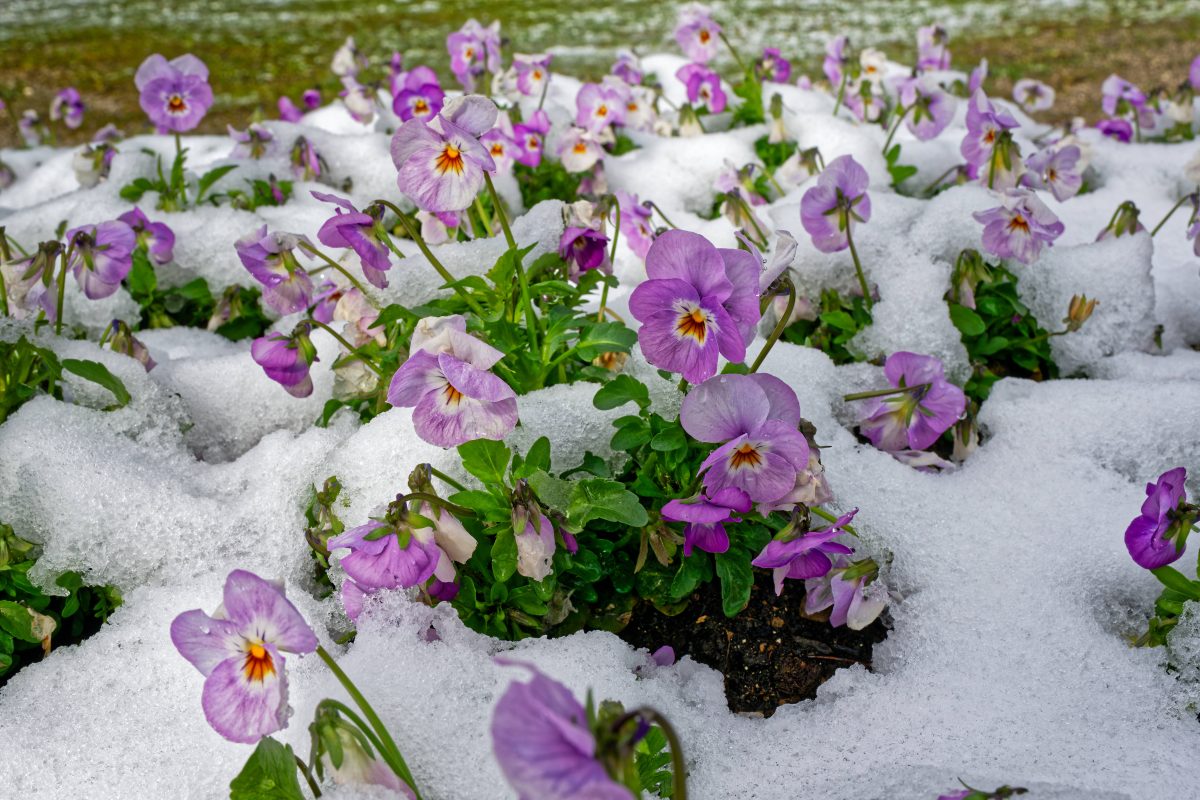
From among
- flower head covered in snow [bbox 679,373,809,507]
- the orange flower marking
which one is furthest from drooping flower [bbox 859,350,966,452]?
the orange flower marking

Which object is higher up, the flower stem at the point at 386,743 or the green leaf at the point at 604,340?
the green leaf at the point at 604,340

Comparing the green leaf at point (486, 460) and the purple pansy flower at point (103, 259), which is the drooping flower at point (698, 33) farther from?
the green leaf at point (486, 460)

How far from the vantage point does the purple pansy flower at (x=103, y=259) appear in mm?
2078

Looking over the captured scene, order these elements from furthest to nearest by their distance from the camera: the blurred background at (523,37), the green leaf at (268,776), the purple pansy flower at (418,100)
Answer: the blurred background at (523,37)
the purple pansy flower at (418,100)
the green leaf at (268,776)

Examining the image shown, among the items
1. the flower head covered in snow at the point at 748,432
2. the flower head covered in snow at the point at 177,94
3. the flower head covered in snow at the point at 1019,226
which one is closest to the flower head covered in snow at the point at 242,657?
the flower head covered in snow at the point at 748,432

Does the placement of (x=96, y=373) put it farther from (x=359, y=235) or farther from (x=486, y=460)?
(x=486, y=460)

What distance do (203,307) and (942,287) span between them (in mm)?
1813

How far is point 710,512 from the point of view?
5.11 ft

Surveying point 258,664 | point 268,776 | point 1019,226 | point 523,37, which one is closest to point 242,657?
point 258,664

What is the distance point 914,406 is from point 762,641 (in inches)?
20.3

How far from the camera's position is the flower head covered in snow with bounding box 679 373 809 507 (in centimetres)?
150

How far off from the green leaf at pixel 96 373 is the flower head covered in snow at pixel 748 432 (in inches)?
44.2

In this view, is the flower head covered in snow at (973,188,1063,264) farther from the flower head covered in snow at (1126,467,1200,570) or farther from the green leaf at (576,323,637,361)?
the green leaf at (576,323,637,361)

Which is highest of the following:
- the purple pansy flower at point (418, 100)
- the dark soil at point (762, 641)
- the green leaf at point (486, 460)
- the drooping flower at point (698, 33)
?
the drooping flower at point (698, 33)
